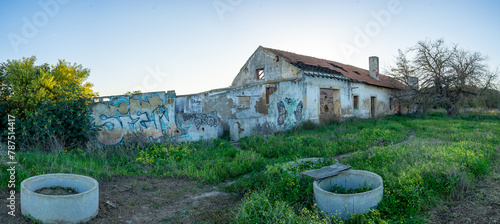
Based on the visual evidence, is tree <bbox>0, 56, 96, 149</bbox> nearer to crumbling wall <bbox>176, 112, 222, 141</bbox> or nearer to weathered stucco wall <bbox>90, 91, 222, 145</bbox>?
weathered stucco wall <bbox>90, 91, 222, 145</bbox>

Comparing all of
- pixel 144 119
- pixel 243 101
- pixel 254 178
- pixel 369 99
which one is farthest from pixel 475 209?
pixel 369 99

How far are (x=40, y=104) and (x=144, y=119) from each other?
3.89 metres

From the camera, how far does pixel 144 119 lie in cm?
1044

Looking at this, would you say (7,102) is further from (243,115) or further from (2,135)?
(243,115)

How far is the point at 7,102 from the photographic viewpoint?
10227 mm

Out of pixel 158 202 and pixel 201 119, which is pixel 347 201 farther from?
pixel 201 119

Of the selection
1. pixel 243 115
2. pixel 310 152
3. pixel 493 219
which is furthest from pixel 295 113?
pixel 493 219

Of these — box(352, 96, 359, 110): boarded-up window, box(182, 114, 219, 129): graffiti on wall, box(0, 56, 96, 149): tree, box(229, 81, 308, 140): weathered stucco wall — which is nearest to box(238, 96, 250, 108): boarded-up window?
box(229, 81, 308, 140): weathered stucco wall

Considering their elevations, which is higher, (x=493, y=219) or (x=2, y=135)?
(x=2, y=135)

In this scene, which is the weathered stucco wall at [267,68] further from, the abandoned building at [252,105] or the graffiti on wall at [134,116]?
the graffiti on wall at [134,116]

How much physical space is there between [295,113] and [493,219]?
1051cm

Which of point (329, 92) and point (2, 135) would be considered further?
point (329, 92)

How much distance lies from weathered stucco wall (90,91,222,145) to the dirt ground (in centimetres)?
369

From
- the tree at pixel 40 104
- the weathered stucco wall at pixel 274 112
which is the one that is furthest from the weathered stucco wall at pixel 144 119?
the weathered stucco wall at pixel 274 112
